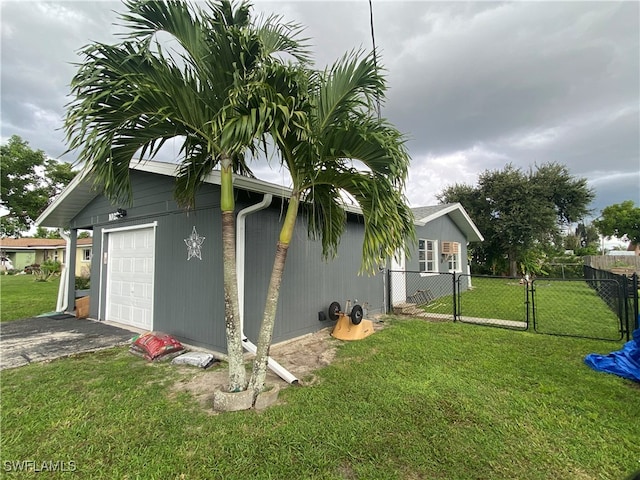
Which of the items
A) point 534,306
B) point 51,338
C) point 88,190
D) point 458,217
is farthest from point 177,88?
point 458,217

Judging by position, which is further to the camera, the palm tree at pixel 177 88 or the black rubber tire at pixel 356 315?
the black rubber tire at pixel 356 315

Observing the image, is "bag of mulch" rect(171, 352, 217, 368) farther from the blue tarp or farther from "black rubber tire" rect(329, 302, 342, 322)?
the blue tarp

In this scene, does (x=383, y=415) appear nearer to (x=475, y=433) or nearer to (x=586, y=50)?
(x=475, y=433)

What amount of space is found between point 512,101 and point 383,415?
36.7 feet

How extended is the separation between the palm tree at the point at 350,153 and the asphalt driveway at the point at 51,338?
13.0 ft

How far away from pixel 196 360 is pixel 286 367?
1.32 meters

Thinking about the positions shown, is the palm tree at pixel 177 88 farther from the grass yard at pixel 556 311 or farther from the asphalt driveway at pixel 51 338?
the grass yard at pixel 556 311

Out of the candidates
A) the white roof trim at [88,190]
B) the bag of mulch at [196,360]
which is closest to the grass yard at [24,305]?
the white roof trim at [88,190]

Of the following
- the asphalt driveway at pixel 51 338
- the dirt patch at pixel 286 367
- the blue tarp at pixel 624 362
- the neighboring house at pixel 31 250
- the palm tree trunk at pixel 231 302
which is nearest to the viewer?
the palm tree trunk at pixel 231 302

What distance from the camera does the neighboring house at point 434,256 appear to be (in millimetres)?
9391

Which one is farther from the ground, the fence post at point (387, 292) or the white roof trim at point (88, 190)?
the white roof trim at point (88, 190)

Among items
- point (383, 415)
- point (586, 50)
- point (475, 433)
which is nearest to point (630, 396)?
point (475, 433)

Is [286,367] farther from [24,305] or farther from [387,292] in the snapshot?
[24,305]

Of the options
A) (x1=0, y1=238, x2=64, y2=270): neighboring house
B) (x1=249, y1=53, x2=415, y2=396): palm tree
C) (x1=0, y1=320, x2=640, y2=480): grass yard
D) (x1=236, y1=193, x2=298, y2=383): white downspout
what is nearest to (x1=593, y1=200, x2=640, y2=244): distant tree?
(x1=0, y1=320, x2=640, y2=480): grass yard
